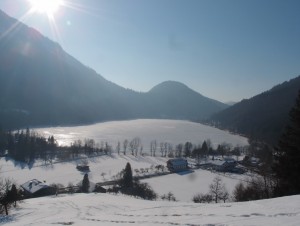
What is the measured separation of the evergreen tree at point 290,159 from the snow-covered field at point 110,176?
2712 cm

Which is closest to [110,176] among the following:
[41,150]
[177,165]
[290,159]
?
[177,165]

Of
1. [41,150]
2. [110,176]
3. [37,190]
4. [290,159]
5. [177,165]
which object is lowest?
[37,190]

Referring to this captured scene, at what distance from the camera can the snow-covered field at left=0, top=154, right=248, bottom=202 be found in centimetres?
5509

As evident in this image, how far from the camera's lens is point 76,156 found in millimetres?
97125

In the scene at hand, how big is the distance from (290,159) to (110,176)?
173ft

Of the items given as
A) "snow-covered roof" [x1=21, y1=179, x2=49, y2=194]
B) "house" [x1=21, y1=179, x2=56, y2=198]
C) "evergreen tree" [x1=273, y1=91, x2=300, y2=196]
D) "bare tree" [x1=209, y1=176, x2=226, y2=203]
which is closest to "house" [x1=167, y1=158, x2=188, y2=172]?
"bare tree" [x1=209, y1=176, x2=226, y2=203]

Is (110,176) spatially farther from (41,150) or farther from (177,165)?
(41,150)

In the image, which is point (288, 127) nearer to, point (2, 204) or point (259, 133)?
point (2, 204)

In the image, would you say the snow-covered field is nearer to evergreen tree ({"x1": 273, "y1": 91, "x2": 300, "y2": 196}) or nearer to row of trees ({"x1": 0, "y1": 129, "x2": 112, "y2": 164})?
row of trees ({"x1": 0, "y1": 129, "x2": 112, "y2": 164})

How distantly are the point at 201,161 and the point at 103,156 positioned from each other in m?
29.5

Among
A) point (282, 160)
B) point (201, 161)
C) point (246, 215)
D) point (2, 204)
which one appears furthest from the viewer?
point (201, 161)

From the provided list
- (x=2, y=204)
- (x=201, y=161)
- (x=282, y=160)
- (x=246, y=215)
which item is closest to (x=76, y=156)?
(x=201, y=161)

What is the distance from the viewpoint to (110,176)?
6788 centimetres

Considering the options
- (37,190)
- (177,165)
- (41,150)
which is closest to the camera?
(37,190)
